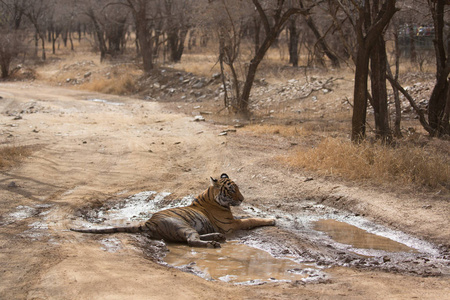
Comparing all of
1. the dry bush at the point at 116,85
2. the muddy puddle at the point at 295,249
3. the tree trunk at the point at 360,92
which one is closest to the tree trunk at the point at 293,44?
the dry bush at the point at 116,85

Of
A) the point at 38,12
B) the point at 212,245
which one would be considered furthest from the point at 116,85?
the point at 212,245

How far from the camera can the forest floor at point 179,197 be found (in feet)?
14.4

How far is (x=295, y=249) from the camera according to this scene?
19.2 feet

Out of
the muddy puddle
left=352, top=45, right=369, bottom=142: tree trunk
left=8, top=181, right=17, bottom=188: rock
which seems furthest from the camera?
left=352, top=45, right=369, bottom=142: tree trunk

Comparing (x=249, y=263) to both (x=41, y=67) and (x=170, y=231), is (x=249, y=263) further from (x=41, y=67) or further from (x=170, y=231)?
(x=41, y=67)

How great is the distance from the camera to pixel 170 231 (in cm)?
613

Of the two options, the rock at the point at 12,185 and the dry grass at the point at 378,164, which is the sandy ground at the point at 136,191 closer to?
the rock at the point at 12,185

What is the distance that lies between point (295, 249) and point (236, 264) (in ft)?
2.73

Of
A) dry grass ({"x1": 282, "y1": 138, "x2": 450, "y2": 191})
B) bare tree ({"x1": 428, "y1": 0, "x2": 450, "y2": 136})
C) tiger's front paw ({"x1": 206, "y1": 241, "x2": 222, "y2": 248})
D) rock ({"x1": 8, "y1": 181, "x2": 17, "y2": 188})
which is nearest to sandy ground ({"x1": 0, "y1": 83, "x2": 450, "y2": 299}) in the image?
rock ({"x1": 8, "y1": 181, "x2": 17, "y2": 188})

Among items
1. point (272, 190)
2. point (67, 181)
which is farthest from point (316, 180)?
point (67, 181)

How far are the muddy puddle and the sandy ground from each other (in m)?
0.16

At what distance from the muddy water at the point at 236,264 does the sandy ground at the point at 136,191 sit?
1.04 ft

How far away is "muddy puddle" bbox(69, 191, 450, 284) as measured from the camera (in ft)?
17.0

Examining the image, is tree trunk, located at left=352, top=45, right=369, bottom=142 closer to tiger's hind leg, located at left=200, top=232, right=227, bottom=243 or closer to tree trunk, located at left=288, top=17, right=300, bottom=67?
tiger's hind leg, located at left=200, top=232, right=227, bottom=243
